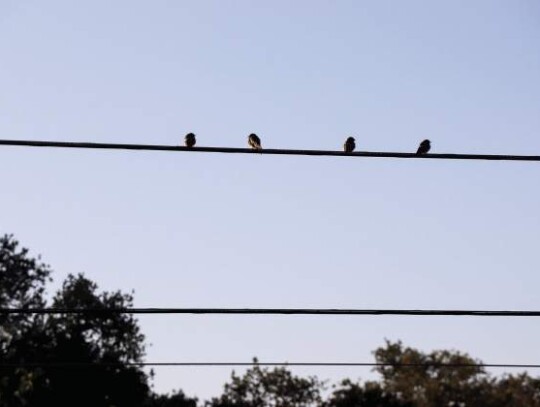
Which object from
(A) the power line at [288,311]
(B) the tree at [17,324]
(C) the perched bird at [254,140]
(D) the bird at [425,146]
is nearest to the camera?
(A) the power line at [288,311]

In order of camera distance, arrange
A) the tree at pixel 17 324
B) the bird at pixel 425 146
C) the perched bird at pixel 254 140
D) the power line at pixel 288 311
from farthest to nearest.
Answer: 1. the tree at pixel 17 324
2. the bird at pixel 425 146
3. the perched bird at pixel 254 140
4. the power line at pixel 288 311

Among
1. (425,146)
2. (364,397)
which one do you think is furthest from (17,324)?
(425,146)

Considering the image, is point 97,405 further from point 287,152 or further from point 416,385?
point 287,152

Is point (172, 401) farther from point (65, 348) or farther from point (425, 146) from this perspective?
point (425, 146)

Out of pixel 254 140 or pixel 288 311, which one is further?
pixel 254 140

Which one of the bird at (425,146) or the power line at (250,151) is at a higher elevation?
the bird at (425,146)

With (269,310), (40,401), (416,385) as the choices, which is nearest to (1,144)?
(269,310)

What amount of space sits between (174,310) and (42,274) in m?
56.1

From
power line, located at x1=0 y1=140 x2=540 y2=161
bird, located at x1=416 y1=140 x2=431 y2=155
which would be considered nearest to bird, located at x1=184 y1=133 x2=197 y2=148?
bird, located at x1=416 y1=140 x2=431 y2=155

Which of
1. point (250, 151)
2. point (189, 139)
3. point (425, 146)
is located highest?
point (425, 146)

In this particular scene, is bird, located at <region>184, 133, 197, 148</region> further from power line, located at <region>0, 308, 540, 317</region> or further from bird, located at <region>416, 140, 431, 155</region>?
power line, located at <region>0, 308, 540, 317</region>

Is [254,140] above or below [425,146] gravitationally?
below

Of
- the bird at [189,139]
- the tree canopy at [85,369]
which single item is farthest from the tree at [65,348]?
the bird at [189,139]

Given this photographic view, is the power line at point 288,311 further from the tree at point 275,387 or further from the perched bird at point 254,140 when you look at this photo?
the tree at point 275,387
